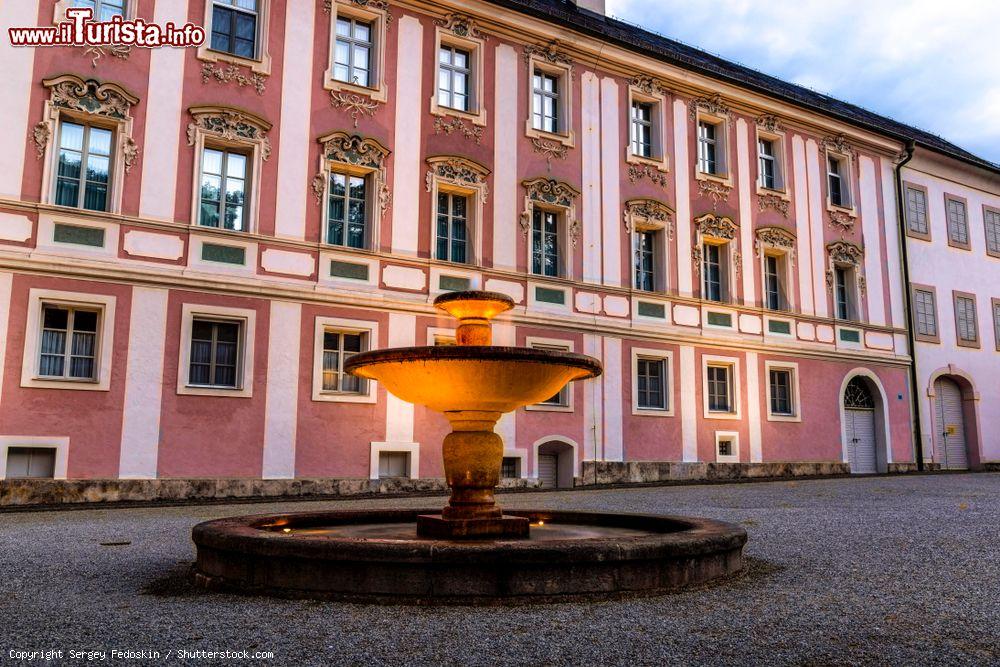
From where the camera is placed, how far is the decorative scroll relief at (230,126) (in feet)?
46.7

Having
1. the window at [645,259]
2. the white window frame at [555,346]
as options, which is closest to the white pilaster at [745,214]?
the window at [645,259]

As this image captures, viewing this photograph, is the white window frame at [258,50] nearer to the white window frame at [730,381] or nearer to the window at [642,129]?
the window at [642,129]

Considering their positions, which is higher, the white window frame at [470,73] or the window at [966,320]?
the white window frame at [470,73]

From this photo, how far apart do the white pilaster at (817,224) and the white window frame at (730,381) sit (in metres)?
3.66

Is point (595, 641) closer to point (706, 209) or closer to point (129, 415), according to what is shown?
point (129, 415)

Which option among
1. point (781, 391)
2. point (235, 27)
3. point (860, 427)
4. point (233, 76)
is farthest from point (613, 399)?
point (235, 27)

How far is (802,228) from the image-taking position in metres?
22.1

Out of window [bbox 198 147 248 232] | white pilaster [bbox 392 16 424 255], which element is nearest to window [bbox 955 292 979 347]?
white pilaster [bbox 392 16 424 255]

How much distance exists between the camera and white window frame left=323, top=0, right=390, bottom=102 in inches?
620

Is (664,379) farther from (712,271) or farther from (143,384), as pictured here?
(143,384)

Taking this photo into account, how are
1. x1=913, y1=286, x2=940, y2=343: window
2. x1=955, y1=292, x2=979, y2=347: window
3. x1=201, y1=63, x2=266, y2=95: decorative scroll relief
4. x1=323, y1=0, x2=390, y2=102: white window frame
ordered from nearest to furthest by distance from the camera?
x1=201, y1=63, x2=266, y2=95: decorative scroll relief → x1=323, y1=0, x2=390, y2=102: white window frame → x1=913, y1=286, x2=940, y2=343: window → x1=955, y1=292, x2=979, y2=347: window

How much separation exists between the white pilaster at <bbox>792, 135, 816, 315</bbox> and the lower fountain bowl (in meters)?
18.0

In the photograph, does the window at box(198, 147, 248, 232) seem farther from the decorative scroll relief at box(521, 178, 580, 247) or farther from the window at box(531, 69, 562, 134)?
the window at box(531, 69, 562, 134)

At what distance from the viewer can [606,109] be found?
19.2 metres
